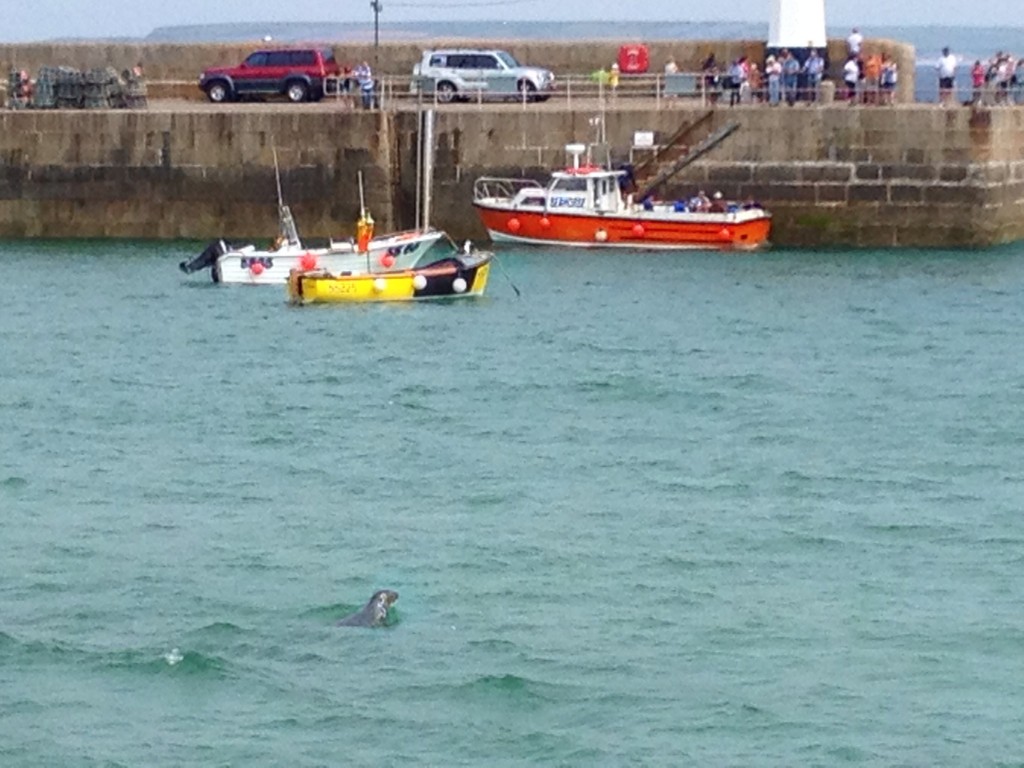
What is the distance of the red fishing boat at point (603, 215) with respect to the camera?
39438 mm

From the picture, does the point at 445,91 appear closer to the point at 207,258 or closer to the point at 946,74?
the point at 207,258

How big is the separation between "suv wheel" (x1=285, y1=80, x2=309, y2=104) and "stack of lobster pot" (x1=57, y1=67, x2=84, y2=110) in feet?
13.5

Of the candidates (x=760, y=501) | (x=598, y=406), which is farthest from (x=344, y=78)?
(x=760, y=501)

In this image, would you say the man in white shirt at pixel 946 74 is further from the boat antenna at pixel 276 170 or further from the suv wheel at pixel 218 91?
the suv wheel at pixel 218 91

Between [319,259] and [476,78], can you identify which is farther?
[476,78]

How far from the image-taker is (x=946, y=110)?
38688 millimetres

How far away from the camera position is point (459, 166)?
1594 inches

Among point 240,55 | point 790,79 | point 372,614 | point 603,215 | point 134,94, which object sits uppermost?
point 240,55

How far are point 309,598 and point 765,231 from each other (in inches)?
823

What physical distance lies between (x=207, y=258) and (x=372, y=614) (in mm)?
18996

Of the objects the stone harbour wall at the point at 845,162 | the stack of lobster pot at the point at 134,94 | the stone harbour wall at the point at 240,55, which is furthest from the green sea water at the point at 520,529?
the stone harbour wall at the point at 240,55

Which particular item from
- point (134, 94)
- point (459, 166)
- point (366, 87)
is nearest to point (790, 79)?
point (459, 166)

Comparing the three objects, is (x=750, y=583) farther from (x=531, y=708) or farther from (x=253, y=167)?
(x=253, y=167)

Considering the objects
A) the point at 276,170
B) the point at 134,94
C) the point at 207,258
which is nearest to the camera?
the point at 207,258
